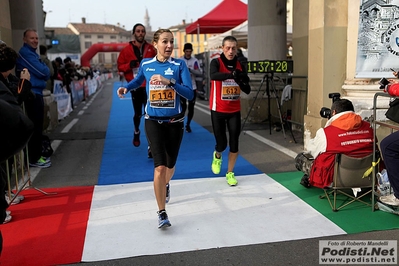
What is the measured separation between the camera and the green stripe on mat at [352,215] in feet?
14.0

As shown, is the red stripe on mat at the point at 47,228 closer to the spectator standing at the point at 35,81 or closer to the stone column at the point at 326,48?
the spectator standing at the point at 35,81

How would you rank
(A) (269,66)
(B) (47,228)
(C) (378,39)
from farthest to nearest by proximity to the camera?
(A) (269,66) < (C) (378,39) < (B) (47,228)

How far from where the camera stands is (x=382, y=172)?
480 centimetres


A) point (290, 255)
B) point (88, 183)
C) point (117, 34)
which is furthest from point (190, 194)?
point (117, 34)

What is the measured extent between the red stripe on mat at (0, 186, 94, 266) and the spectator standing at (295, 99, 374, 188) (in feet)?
8.86

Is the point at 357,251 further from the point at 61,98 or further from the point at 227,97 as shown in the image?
the point at 61,98

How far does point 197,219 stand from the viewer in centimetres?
463

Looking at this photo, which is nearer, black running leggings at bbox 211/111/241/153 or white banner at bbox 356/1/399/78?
black running leggings at bbox 211/111/241/153

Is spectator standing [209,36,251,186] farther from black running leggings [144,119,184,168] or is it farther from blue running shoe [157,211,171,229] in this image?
blue running shoe [157,211,171,229]

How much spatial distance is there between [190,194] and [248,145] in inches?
131

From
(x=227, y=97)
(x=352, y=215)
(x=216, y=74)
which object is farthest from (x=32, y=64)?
(x=352, y=215)

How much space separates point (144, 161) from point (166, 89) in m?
3.15

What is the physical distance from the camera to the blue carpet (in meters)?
6.44

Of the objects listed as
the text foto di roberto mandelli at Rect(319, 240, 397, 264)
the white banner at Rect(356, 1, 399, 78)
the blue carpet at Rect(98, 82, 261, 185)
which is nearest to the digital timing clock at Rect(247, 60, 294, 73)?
the blue carpet at Rect(98, 82, 261, 185)
